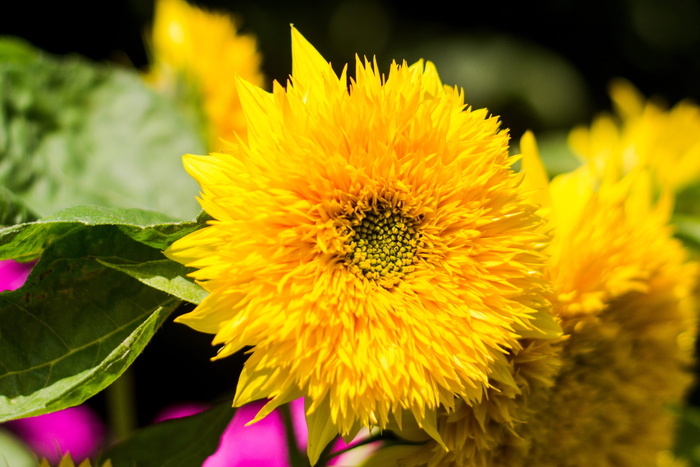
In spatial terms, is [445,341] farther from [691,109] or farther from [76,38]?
[76,38]

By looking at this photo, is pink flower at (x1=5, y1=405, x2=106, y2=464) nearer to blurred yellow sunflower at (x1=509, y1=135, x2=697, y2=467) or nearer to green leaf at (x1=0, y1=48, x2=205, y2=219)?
green leaf at (x1=0, y1=48, x2=205, y2=219)

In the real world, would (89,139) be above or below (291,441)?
above

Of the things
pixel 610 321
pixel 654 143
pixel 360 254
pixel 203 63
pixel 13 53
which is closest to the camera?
pixel 360 254

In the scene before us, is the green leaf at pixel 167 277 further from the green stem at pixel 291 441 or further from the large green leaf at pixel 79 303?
the green stem at pixel 291 441

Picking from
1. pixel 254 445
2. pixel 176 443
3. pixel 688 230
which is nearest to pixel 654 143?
pixel 688 230

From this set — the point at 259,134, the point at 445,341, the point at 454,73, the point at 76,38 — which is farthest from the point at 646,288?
the point at 76,38

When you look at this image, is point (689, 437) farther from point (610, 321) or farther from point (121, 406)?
point (121, 406)

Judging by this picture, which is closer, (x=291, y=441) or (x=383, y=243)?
(x=383, y=243)
